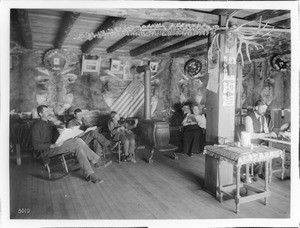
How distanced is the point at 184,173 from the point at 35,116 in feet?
13.7

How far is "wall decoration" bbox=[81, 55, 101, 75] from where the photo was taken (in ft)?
23.5

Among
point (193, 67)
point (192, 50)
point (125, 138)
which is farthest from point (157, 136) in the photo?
point (193, 67)

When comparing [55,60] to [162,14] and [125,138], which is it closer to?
[125,138]

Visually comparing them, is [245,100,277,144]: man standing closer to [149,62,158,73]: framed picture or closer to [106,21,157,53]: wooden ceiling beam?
[106,21,157,53]: wooden ceiling beam

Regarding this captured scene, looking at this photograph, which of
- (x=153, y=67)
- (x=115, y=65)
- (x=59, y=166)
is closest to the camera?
(x=59, y=166)

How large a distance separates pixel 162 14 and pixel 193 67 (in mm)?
5126

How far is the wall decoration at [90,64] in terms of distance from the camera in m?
7.16

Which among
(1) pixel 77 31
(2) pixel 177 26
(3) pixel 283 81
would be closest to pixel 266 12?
(2) pixel 177 26

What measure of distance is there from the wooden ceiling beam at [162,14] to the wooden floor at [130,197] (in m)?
2.63

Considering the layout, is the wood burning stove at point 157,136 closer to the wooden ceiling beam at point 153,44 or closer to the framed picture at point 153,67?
the wooden ceiling beam at point 153,44

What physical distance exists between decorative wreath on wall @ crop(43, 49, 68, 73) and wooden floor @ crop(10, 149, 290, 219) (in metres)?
2.99

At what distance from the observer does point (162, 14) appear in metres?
3.48

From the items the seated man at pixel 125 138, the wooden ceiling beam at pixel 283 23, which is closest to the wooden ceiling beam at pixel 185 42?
the wooden ceiling beam at pixel 283 23

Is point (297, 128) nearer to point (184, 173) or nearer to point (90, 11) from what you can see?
point (184, 173)
